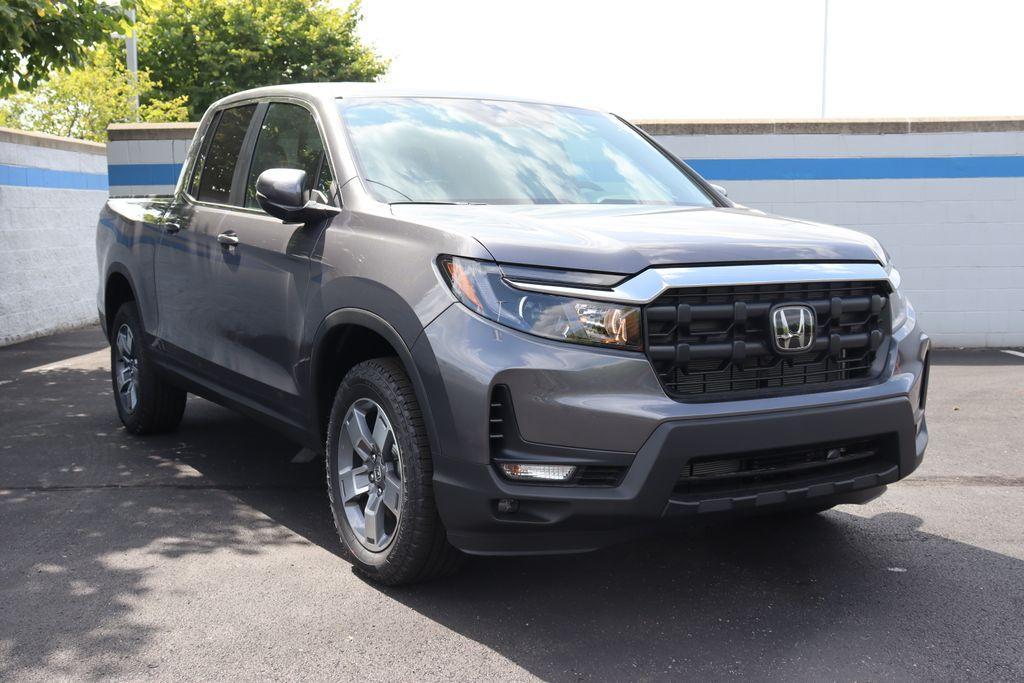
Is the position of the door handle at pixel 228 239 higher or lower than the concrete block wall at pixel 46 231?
higher

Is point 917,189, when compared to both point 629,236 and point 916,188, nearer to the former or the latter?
point 916,188

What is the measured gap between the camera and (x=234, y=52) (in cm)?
3316

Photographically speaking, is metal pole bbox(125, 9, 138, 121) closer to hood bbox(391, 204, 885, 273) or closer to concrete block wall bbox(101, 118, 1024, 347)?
concrete block wall bbox(101, 118, 1024, 347)

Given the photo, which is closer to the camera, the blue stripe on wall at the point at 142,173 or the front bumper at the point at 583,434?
the front bumper at the point at 583,434

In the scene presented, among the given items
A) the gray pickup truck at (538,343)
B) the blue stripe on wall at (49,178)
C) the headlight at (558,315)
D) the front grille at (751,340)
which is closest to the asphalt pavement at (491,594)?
the gray pickup truck at (538,343)

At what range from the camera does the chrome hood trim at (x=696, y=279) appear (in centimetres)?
344

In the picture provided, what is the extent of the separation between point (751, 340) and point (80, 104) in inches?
1068

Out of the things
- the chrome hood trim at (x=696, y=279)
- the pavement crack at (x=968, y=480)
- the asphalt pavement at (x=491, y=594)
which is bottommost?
the pavement crack at (x=968, y=480)

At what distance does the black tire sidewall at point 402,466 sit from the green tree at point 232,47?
30506 millimetres

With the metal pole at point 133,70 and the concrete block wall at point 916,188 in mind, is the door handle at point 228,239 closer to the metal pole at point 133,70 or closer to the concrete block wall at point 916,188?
the concrete block wall at point 916,188

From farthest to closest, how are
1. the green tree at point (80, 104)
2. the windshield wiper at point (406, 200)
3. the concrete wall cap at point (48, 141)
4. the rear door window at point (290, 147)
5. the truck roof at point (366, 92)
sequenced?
1. the green tree at point (80, 104)
2. the concrete wall cap at point (48, 141)
3. the truck roof at point (366, 92)
4. the rear door window at point (290, 147)
5. the windshield wiper at point (406, 200)

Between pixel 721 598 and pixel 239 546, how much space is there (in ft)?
6.37

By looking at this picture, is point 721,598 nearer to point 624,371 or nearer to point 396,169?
point 624,371

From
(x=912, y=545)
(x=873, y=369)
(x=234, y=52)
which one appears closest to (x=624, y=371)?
(x=873, y=369)
